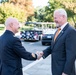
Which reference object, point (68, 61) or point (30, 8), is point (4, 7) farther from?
point (68, 61)

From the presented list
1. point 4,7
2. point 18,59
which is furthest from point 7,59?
point 4,7

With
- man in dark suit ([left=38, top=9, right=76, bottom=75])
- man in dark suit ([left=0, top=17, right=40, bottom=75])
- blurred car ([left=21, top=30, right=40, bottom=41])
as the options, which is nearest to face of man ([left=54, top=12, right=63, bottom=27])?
man in dark suit ([left=38, top=9, right=76, bottom=75])

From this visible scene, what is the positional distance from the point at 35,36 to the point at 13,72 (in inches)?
866

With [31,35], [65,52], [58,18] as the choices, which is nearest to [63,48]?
[65,52]

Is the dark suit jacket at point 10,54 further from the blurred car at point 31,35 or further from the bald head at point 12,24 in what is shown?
the blurred car at point 31,35

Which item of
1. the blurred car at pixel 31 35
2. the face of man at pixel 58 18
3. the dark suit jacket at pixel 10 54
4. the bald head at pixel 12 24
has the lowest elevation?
the blurred car at pixel 31 35

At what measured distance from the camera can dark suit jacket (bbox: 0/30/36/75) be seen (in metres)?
5.15

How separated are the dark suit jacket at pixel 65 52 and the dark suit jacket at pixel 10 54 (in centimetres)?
61

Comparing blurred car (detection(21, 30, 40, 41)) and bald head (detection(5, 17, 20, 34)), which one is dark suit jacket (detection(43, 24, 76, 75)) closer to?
bald head (detection(5, 17, 20, 34))

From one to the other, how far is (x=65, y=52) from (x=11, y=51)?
0.95m

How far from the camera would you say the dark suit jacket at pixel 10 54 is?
5154mm

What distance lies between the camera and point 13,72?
5199mm

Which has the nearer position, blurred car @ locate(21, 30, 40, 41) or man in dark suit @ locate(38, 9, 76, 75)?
man in dark suit @ locate(38, 9, 76, 75)

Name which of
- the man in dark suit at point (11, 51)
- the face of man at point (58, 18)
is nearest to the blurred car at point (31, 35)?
the man in dark suit at point (11, 51)
